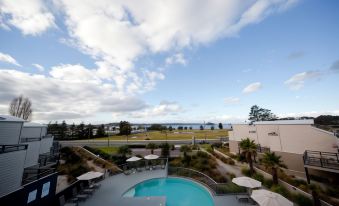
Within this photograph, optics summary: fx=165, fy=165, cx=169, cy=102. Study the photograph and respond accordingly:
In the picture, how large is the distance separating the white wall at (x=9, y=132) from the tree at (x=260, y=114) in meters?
77.6

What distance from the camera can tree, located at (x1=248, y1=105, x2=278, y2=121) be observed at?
235ft

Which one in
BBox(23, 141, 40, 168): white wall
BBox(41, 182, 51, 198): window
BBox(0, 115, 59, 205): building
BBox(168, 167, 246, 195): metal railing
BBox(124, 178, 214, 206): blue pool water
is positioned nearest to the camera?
BBox(0, 115, 59, 205): building

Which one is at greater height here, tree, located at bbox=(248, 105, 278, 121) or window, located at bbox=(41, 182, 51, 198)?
tree, located at bbox=(248, 105, 278, 121)

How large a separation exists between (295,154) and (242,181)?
1034 centimetres

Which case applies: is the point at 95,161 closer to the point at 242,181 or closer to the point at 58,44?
the point at 58,44

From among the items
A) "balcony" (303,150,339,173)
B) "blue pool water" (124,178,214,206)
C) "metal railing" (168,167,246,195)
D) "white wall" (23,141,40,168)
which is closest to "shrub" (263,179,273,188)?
"metal railing" (168,167,246,195)

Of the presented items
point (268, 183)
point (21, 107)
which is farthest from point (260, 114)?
point (21, 107)

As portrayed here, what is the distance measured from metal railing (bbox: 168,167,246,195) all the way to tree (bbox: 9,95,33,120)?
4261cm

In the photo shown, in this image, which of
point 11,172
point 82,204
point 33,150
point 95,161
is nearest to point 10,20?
point 11,172

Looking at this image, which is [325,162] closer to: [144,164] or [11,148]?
[144,164]

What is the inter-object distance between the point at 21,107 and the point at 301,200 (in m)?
56.1

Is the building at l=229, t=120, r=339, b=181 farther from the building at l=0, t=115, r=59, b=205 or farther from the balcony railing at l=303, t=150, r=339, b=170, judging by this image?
the building at l=0, t=115, r=59, b=205

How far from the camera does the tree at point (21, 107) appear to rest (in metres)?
40.6

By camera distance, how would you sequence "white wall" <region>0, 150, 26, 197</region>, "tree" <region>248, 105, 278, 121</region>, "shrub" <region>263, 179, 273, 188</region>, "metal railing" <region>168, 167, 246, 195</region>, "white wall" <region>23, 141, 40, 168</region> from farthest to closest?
1. "tree" <region>248, 105, 278, 121</region>
2. "white wall" <region>23, 141, 40, 168</region>
3. "shrub" <region>263, 179, 273, 188</region>
4. "metal railing" <region>168, 167, 246, 195</region>
5. "white wall" <region>0, 150, 26, 197</region>
